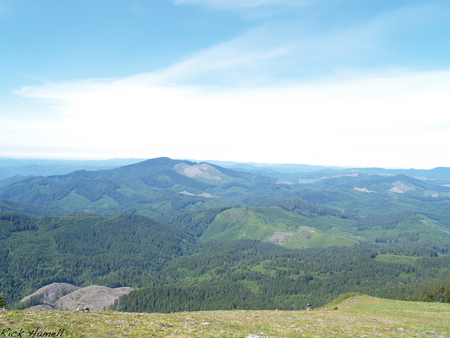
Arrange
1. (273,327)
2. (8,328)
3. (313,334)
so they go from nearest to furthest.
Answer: (8,328) → (313,334) → (273,327)

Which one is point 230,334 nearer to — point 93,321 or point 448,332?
point 93,321

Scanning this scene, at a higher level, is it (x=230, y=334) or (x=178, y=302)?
(x=230, y=334)

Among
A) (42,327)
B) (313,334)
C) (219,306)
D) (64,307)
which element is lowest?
(64,307)

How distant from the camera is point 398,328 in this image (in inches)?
1526

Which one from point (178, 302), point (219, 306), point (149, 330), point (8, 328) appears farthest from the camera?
point (178, 302)

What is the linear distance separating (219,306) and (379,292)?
412 ft

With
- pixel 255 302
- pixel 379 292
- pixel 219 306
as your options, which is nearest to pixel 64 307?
pixel 219 306

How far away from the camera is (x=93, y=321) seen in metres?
29.0

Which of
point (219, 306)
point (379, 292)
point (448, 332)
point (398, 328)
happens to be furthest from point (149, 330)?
point (379, 292)

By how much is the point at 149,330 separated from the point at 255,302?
19735 cm

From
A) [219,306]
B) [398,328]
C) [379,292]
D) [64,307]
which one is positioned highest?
[398,328]

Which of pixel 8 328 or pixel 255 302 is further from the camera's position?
pixel 255 302

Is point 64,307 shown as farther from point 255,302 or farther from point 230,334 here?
point 230,334

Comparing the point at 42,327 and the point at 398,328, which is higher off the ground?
the point at 42,327
